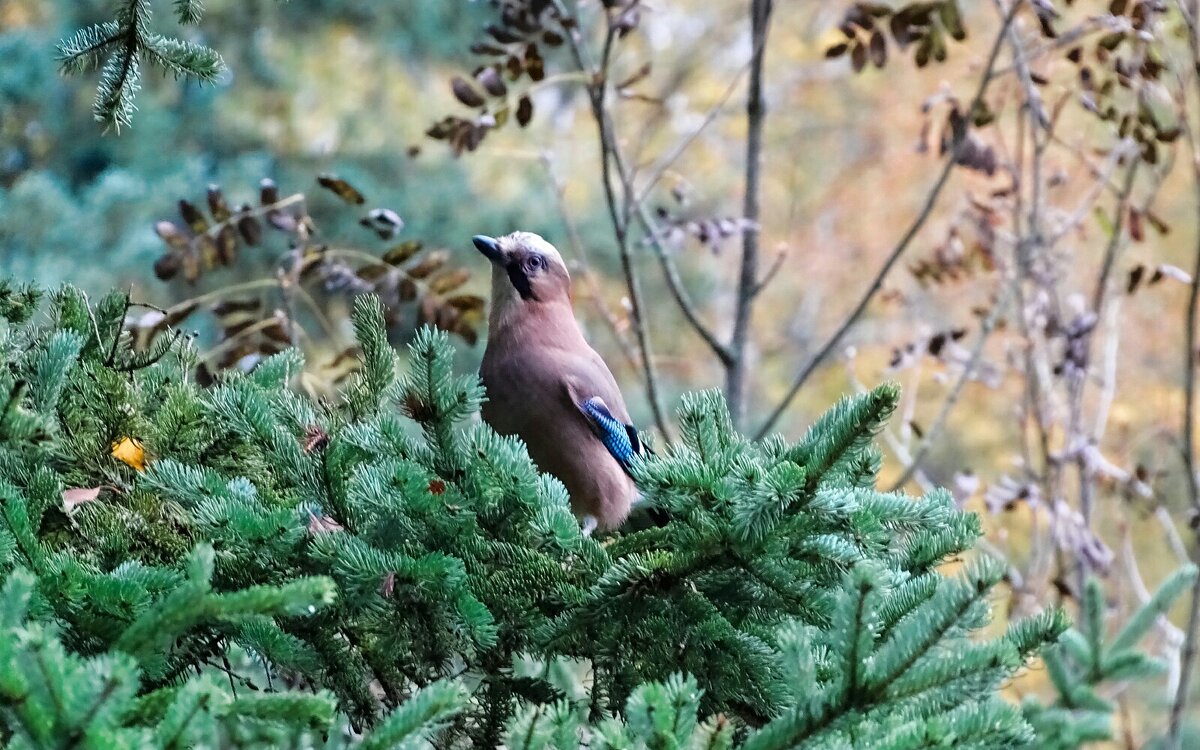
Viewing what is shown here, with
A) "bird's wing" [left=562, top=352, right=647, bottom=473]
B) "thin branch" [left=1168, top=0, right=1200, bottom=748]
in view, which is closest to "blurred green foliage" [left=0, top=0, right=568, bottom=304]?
"thin branch" [left=1168, top=0, right=1200, bottom=748]

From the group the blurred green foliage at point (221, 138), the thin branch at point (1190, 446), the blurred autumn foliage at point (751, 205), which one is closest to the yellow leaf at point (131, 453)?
the blurred autumn foliage at point (751, 205)

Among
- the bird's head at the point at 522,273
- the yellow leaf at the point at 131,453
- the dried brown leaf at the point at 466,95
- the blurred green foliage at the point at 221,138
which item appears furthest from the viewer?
the blurred green foliage at the point at 221,138

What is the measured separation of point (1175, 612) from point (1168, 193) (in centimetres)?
333

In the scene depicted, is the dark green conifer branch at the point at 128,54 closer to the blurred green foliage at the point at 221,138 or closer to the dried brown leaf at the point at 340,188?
the dried brown leaf at the point at 340,188

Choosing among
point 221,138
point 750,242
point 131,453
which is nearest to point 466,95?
point 750,242

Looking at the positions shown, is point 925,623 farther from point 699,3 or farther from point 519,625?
point 699,3

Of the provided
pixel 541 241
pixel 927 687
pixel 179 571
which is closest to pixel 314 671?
pixel 179 571

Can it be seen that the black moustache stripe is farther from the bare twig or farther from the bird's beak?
the bare twig

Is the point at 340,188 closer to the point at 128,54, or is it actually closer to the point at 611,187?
the point at 611,187

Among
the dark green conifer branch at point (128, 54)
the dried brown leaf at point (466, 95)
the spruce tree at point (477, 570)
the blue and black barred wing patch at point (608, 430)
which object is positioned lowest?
the spruce tree at point (477, 570)

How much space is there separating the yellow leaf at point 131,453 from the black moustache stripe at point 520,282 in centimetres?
106

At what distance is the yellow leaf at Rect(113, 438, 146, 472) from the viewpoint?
5.71ft

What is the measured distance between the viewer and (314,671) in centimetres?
152

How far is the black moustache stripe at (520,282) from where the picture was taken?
267 centimetres
